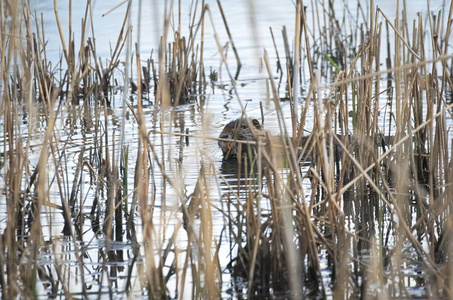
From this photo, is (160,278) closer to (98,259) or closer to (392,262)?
(98,259)

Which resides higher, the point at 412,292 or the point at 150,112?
the point at 150,112

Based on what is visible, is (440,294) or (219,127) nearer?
(440,294)

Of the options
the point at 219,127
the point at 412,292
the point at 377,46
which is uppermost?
the point at 377,46

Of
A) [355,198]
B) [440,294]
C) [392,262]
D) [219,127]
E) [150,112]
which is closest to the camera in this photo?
[440,294]

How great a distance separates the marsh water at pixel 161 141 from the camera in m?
3.31

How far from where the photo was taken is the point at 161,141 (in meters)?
3.37

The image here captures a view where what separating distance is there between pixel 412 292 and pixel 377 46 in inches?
75.3

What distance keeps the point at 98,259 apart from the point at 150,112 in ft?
15.0

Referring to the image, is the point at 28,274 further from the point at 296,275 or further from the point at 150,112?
the point at 150,112

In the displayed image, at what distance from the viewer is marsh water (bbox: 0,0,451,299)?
130 inches

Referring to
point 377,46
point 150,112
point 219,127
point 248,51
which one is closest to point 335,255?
point 377,46

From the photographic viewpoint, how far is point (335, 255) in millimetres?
3232

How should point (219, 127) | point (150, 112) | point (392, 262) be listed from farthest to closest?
point (150, 112)
point (219, 127)
point (392, 262)

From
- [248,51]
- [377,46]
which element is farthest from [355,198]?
[248,51]
